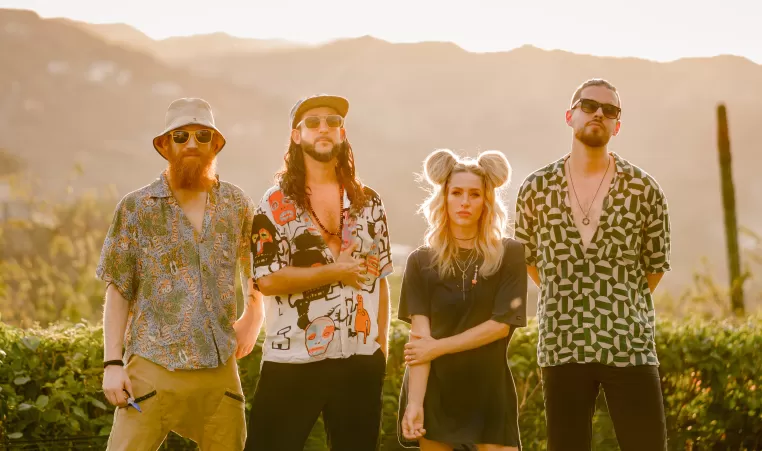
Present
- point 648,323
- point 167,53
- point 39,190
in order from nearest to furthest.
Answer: point 648,323 < point 39,190 < point 167,53

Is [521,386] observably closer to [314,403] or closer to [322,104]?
[314,403]

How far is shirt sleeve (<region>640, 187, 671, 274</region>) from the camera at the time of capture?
4777 mm

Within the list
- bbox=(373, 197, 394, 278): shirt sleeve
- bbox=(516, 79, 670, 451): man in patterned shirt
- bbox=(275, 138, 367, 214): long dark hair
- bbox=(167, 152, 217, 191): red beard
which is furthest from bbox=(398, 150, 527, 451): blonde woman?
bbox=(167, 152, 217, 191): red beard

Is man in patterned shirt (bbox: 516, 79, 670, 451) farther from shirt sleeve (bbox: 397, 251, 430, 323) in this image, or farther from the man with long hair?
the man with long hair

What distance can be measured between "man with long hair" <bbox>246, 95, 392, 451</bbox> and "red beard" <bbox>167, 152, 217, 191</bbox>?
32cm

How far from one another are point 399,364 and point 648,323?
2.59 meters

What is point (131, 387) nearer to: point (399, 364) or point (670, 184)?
point (399, 364)

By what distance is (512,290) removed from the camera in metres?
4.58

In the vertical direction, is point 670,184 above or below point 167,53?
below

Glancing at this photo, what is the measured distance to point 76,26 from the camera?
7156 cm

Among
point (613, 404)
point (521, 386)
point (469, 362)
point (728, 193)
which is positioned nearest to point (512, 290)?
point (469, 362)

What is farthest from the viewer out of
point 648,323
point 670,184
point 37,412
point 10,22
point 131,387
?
point 670,184

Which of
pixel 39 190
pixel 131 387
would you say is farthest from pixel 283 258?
pixel 39 190

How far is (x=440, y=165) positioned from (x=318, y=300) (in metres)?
0.98
